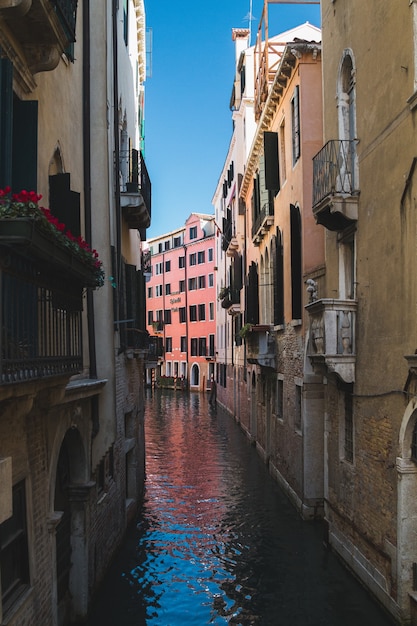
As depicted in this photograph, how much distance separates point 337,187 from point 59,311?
5721mm

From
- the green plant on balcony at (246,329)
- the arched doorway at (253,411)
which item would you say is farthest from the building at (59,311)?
the arched doorway at (253,411)

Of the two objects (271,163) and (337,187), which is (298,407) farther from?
(271,163)

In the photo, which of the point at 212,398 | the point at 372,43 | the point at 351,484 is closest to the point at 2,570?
the point at 351,484

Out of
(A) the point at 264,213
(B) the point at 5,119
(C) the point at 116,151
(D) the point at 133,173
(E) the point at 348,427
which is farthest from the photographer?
(A) the point at 264,213

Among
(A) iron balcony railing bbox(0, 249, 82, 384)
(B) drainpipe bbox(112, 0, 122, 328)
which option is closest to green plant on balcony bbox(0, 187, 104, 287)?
(A) iron balcony railing bbox(0, 249, 82, 384)

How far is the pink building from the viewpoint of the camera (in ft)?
183

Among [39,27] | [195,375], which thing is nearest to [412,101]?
[39,27]

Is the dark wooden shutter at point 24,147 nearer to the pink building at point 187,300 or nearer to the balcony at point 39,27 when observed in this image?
the balcony at point 39,27

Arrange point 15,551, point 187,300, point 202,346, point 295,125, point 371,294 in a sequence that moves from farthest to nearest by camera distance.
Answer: point 187,300 → point 202,346 → point 295,125 → point 371,294 → point 15,551

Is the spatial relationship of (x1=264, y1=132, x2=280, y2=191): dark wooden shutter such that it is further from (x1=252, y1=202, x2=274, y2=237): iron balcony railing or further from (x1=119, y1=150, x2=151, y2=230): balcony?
(x1=119, y1=150, x2=151, y2=230): balcony

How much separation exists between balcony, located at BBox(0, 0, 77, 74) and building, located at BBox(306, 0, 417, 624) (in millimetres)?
4208

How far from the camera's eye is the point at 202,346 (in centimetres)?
5603

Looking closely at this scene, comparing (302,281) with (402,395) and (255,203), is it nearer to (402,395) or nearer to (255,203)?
(402,395)

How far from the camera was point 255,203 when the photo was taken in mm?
23391
